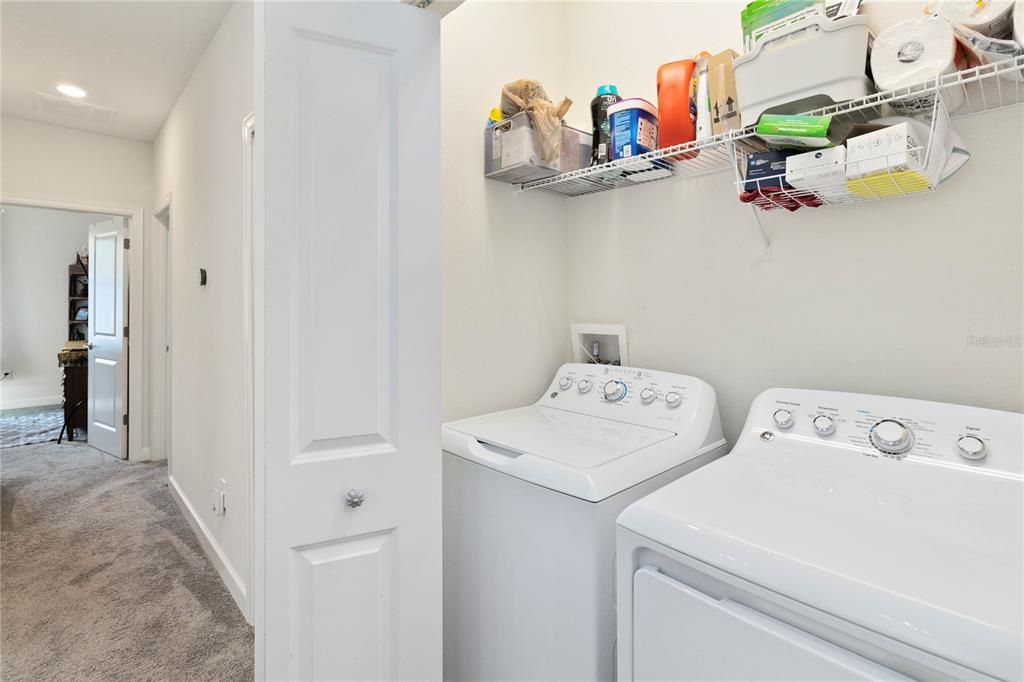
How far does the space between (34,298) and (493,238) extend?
291 inches

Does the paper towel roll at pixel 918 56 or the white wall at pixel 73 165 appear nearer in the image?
the paper towel roll at pixel 918 56

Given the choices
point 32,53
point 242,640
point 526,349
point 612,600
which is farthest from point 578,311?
point 32,53

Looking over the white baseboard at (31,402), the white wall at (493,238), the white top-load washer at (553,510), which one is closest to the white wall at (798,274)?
the white wall at (493,238)

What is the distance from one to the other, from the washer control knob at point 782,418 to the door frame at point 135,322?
4.53m

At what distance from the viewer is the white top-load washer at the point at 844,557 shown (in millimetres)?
618

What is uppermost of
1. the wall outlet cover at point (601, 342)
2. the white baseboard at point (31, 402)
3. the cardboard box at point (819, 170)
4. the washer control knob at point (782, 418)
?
the cardboard box at point (819, 170)

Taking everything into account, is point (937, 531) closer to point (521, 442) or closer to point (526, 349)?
point (521, 442)

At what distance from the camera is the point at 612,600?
106 cm

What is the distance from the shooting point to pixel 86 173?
3.69 m

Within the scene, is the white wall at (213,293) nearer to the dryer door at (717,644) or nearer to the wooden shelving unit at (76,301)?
the dryer door at (717,644)

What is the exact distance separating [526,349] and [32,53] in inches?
123

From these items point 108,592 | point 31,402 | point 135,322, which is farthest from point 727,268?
point 31,402

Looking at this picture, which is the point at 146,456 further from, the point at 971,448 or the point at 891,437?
the point at 971,448

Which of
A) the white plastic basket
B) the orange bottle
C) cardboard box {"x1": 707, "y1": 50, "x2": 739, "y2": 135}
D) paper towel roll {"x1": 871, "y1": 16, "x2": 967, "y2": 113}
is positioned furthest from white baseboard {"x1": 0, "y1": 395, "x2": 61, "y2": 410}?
paper towel roll {"x1": 871, "y1": 16, "x2": 967, "y2": 113}
